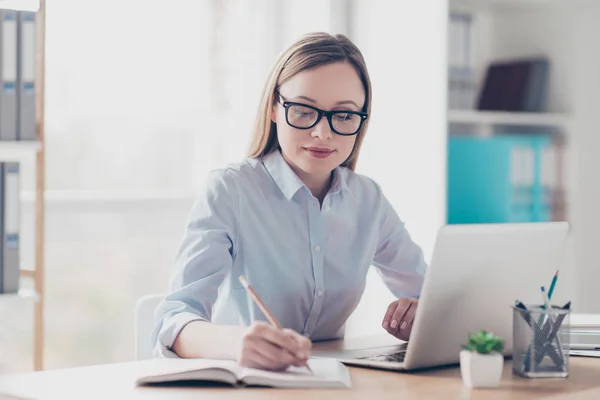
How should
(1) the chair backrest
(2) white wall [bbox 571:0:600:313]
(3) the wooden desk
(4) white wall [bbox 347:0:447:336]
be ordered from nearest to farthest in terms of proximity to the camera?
(3) the wooden desk < (1) the chair backrest < (4) white wall [bbox 347:0:447:336] < (2) white wall [bbox 571:0:600:313]

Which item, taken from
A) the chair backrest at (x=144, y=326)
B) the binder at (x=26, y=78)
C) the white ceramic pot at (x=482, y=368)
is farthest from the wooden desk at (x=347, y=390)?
the binder at (x=26, y=78)

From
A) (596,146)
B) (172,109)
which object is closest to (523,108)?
(596,146)

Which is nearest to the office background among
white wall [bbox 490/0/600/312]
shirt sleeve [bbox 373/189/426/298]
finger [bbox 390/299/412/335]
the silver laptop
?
white wall [bbox 490/0/600/312]

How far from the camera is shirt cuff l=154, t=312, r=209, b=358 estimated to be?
1639mm

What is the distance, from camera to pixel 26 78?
273cm

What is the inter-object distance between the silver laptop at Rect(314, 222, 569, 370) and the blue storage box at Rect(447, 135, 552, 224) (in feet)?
5.88

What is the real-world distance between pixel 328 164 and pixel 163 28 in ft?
5.73

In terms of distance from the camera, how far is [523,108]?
3.76 meters

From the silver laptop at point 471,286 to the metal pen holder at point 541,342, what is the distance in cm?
8

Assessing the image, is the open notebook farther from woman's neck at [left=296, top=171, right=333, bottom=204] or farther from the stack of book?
the stack of book

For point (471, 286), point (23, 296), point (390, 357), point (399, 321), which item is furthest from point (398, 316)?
point (23, 296)

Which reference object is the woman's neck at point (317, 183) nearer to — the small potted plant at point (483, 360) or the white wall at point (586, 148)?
the small potted plant at point (483, 360)

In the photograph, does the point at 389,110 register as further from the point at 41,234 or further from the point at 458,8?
the point at 41,234

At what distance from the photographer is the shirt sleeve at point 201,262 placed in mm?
1680
